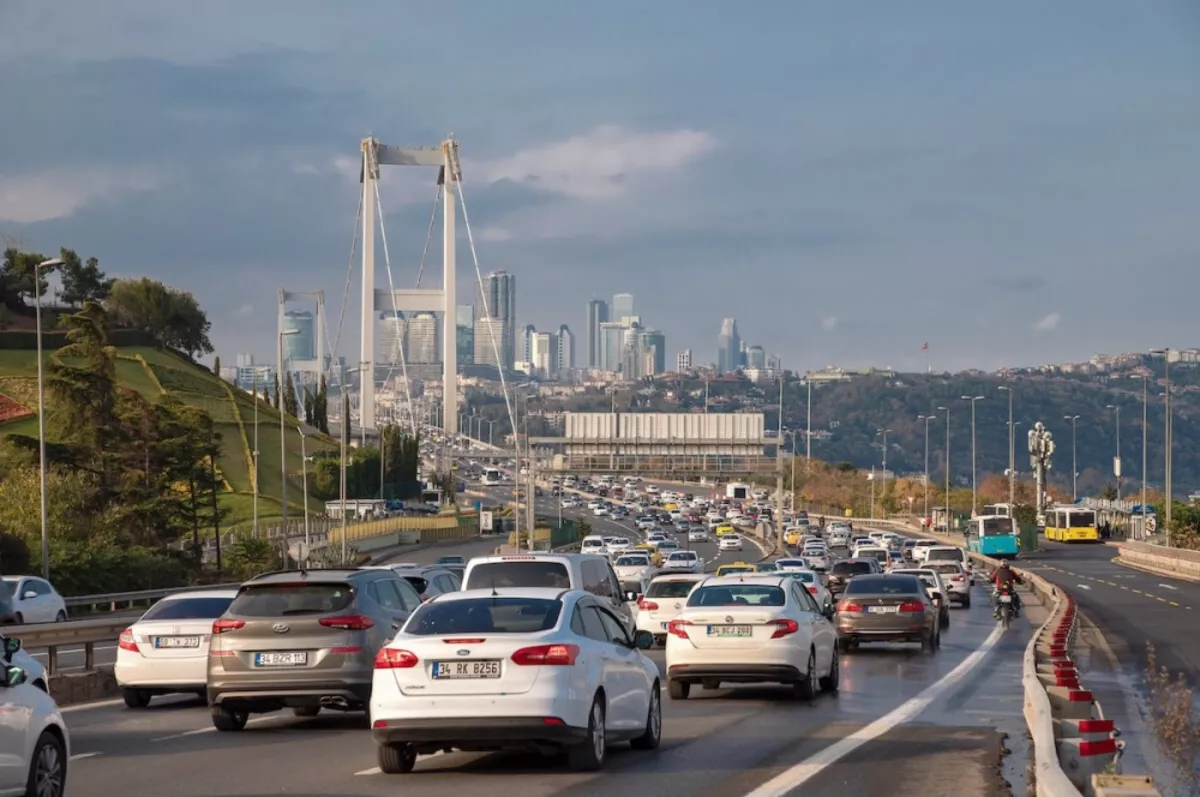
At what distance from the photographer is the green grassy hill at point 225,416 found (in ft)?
368

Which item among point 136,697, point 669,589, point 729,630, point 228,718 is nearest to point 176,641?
point 136,697

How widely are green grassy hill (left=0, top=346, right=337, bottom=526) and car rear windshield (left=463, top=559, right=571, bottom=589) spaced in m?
79.4

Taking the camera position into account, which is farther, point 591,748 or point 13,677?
point 591,748

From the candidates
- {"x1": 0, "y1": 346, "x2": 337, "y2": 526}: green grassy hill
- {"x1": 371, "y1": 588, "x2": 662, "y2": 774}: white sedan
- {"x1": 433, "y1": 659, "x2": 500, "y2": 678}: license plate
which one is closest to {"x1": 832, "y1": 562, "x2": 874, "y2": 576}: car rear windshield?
{"x1": 371, "y1": 588, "x2": 662, "y2": 774}: white sedan

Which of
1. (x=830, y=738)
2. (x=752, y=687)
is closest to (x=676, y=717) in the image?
(x=830, y=738)

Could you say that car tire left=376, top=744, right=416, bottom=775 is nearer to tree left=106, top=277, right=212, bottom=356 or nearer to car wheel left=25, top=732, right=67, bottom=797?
car wheel left=25, top=732, right=67, bottom=797

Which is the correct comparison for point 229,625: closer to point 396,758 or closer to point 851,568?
point 396,758

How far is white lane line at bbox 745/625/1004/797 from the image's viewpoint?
13133 millimetres

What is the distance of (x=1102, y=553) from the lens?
98.4 meters

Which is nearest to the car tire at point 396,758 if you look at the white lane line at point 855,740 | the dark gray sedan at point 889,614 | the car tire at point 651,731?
the car tire at point 651,731

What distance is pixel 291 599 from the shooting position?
18016 millimetres

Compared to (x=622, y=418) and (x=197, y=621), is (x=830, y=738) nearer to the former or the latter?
(x=197, y=621)

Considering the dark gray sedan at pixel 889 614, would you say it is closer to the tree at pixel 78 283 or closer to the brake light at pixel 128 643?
the brake light at pixel 128 643

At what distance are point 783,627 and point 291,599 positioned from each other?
231 inches
